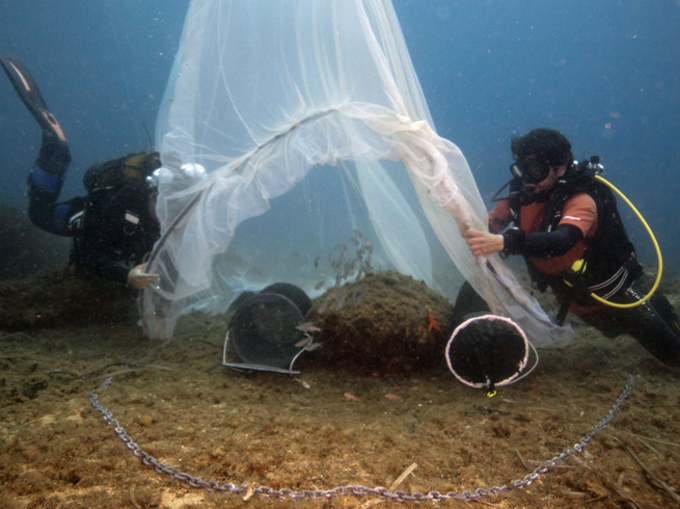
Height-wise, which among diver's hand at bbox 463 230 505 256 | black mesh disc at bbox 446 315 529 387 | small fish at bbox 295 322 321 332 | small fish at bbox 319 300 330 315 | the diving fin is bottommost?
black mesh disc at bbox 446 315 529 387

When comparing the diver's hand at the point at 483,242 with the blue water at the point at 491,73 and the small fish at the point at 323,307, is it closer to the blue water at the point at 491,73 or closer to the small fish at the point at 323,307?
the small fish at the point at 323,307

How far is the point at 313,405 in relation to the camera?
9.94 ft

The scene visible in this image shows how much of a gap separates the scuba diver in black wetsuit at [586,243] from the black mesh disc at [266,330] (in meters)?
2.52

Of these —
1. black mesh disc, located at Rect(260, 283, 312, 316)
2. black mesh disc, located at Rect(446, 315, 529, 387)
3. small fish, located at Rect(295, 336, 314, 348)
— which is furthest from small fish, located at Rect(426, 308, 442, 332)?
black mesh disc, located at Rect(260, 283, 312, 316)

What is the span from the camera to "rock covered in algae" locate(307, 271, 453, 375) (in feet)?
11.5

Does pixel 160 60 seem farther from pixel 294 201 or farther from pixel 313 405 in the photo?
pixel 313 405

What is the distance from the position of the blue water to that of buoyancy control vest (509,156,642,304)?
113 ft

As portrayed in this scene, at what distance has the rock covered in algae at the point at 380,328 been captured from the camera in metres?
3.50

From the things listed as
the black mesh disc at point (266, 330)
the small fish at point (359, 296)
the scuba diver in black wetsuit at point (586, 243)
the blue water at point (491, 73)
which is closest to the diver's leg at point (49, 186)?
the black mesh disc at point (266, 330)

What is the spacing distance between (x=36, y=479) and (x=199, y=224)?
2.53 meters

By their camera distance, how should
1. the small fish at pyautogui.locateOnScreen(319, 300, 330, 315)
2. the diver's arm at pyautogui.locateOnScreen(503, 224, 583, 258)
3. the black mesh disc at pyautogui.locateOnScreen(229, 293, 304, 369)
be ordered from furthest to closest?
the black mesh disc at pyautogui.locateOnScreen(229, 293, 304, 369)
the small fish at pyautogui.locateOnScreen(319, 300, 330, 315)
the diver's arm at pyautogui.locateOnScreen(503, 224, 583, 258)

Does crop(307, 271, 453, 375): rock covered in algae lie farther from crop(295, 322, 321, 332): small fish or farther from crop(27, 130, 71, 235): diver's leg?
crop(27, 130, 71, 235): diver's leg

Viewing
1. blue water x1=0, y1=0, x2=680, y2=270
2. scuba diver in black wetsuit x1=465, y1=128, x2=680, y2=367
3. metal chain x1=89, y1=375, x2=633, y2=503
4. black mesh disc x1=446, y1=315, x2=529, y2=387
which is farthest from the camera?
blue water x1=0, y1=0, x2=680, y2=270

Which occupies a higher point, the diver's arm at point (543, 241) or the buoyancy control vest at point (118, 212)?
the buoyancy control vest at point (118, 212)
